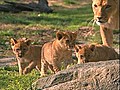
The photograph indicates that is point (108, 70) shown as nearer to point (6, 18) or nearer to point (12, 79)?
point (12, 79)

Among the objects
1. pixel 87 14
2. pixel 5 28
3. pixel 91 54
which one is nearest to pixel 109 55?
pixel 91 54

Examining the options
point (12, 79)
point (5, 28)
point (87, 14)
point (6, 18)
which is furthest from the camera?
point (87, 14)

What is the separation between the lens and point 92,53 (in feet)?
23.4

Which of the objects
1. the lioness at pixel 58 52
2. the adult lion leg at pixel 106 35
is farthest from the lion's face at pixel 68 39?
the adult lion leg at pixel 106 35

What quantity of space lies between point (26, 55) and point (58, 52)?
816 mm

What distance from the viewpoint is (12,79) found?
7.04 meters

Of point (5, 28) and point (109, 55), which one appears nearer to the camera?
point (109, 55)

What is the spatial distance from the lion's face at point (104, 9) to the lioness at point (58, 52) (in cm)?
73

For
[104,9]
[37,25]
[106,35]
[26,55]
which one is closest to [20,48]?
[26,55]

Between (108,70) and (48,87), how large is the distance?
75 cm

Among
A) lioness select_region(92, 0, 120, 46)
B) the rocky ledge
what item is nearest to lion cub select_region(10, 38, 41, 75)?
lioness select_region(92, 0, 120, 46)

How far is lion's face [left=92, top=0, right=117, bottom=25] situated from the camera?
7758mm

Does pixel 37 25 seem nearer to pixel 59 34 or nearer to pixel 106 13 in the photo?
pixel 106 13

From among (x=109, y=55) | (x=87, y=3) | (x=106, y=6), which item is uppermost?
(x=106, y=6)
